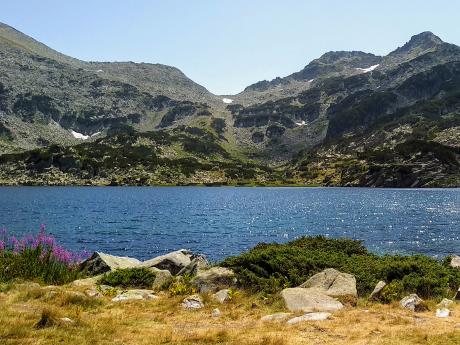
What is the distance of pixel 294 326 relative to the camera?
1573 cm

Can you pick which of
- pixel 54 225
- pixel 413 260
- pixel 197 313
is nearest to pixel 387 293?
pixel 413 260

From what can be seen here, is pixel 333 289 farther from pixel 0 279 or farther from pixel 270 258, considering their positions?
pixel 0 279

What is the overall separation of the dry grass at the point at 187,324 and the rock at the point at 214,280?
2.55 metres

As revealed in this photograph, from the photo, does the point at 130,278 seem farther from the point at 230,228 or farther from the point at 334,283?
the point at 230,228

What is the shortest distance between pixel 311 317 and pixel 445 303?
643 centimetres

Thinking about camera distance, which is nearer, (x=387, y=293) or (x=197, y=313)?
(x=197, y=313)

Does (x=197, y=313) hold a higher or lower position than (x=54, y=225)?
higher

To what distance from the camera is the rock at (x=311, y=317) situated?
53.9 feet

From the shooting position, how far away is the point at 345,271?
79.2ft

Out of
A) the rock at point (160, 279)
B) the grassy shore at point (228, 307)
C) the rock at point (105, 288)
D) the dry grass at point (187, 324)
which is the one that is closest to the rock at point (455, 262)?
the grassy shore at point (228, 307)

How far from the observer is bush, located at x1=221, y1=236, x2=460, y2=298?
2152cm

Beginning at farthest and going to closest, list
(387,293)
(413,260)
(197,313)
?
(413,260) → (387,293) → (197,313)

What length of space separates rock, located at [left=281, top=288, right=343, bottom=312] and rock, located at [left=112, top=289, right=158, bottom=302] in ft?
21.3

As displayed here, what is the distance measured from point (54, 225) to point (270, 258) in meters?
74.8
